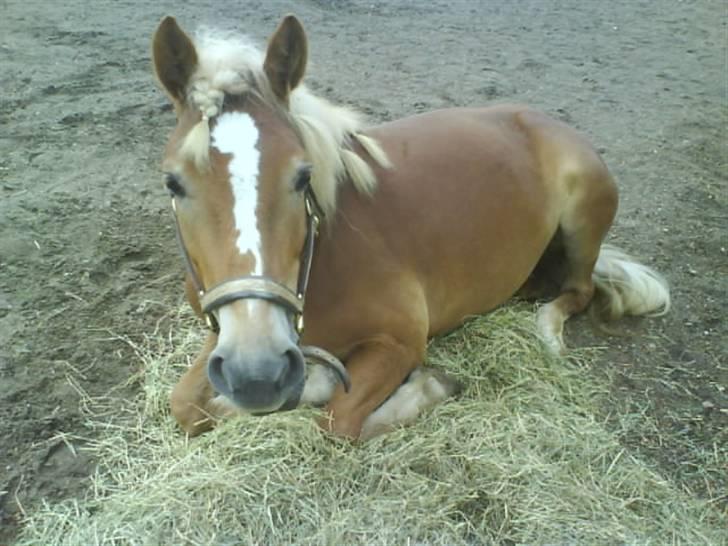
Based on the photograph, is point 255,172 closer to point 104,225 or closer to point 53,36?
point 104,225

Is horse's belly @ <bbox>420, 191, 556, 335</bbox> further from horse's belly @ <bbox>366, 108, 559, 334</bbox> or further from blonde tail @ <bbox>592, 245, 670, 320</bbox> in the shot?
blonde tail @ <bbox>592, 245, 670, 320</bbox>

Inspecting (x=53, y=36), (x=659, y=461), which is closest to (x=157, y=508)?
(x=659, y=461)

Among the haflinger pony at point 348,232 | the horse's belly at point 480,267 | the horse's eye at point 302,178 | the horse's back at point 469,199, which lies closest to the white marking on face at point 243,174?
the haflinger pony at point 348,232

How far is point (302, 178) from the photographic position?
7.32 ft

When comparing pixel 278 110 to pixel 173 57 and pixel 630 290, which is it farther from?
pixel 630 290

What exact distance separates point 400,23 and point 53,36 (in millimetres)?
3594

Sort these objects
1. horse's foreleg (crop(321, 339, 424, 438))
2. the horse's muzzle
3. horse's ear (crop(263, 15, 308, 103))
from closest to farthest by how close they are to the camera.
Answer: the horse's muzzle
horse's ear (crop(263, 15, 308, 103))
horse's foreleg (crop(321, 339, 424, 438))

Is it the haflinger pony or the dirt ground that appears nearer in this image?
the haflinger pony

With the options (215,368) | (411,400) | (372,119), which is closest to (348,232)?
(411,400)

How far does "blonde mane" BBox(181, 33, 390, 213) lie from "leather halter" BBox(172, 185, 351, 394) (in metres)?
0.12

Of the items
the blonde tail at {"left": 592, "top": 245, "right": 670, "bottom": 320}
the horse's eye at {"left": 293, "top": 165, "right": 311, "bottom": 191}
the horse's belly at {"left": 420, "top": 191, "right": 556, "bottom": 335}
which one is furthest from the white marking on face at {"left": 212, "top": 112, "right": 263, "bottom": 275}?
the blonde tail at {"left": 592, "top": 245, "right": 670, "bottom": 320}

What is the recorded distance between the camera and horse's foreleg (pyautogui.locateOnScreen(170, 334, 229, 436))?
2633mm

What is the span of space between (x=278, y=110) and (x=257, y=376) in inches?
35.2

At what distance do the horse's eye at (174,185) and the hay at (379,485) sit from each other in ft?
2.79
